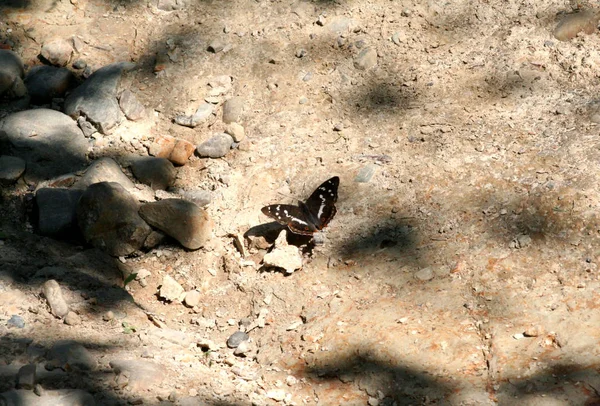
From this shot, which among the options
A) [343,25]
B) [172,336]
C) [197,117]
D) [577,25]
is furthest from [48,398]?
[577,25]

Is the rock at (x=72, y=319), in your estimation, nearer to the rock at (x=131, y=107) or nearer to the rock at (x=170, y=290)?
the rock at (x=170, y=290)

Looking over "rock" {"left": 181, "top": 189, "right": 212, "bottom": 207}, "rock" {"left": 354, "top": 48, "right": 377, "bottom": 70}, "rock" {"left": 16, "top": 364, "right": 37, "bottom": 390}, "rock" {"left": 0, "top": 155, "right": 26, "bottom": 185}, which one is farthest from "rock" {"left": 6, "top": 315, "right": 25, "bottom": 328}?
"rock" {"left": 354, "top": 48, "right": 377, "bottom": 70}

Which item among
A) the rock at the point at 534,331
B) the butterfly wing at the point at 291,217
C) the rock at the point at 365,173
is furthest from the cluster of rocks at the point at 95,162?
the rock at the point at 534,331

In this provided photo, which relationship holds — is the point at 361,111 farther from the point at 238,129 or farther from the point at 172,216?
the point at 172,216

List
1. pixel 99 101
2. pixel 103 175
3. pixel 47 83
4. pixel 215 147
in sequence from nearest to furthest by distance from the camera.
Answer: pixel 103 175 < pixel 215 147 < pixel 99 101 < pixel 47 83

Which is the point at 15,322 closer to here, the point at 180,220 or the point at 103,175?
the point at 180,220
